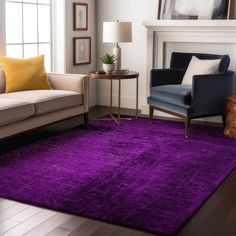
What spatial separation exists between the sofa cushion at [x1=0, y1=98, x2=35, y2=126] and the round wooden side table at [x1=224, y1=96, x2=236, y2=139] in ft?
6.63

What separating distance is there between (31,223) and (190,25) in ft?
11.7

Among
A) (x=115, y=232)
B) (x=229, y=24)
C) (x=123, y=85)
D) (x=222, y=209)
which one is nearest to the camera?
(x=115, y=232)

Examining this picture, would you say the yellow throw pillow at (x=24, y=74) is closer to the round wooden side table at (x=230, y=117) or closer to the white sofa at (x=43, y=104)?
the white sofa at (x=43, y=104)

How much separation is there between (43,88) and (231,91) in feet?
6.86

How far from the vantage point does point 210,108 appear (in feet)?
16.4

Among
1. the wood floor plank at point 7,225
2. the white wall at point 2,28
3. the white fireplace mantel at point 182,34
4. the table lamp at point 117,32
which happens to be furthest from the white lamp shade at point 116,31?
the wood floor plank at point 7,225

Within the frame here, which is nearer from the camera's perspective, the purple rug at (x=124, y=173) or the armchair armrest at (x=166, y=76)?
the purple rug at (x=124, y=173)

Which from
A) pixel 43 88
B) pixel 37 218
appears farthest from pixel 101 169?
pixel 43 88

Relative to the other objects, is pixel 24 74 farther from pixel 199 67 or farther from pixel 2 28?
pixel 199 67

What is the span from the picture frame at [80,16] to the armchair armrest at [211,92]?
2033 mm

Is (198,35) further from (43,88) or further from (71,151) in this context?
(71,151)

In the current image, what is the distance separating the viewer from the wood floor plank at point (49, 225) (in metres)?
2.65

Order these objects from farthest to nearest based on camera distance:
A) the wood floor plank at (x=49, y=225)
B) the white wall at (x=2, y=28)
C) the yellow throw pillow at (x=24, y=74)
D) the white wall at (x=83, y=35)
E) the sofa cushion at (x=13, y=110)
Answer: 1. the white wall at (x=83, y=35)
2. the white wall at (x=2, y=28)
3. the yellow throw pillow at (x=24, y=74)
4. the sofa cushion at (x=13, y=110)
5. the wood floor plank at (x=49, y=225)

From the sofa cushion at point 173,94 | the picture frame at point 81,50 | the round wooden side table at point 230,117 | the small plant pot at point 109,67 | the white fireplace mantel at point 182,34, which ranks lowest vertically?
the round wooden side table at point 230,117
